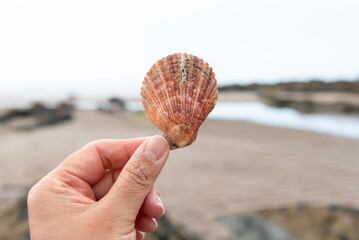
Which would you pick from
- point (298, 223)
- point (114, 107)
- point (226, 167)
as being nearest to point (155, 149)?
point (298, 223)

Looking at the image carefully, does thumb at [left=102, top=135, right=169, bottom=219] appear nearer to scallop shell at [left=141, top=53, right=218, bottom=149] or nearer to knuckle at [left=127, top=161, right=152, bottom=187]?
knuckle at [left=127, top=161, right=152, bottom=187]

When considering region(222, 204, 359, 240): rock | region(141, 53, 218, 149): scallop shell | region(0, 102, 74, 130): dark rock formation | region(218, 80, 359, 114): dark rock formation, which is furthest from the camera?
region(218, 80, 359, 114): dark rock formation

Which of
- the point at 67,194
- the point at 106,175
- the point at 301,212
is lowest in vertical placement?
the point at 301,212

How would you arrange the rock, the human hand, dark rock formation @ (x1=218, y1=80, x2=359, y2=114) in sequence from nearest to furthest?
the human hand → the rock → dark rock formation @ (x1=218, y1=80, x2=359, y2=114)

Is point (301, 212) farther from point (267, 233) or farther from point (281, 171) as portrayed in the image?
point (281, 171)

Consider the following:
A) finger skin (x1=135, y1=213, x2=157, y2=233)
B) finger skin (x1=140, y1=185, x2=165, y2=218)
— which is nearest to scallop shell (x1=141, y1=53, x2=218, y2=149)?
finger skin (x1=140, y1=185, x2=165, y2=218)

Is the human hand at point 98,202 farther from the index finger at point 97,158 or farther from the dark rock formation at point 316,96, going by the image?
the dark rock formation at point 316,96

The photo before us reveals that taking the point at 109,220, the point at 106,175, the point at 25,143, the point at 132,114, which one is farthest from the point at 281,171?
the point at 132,114
